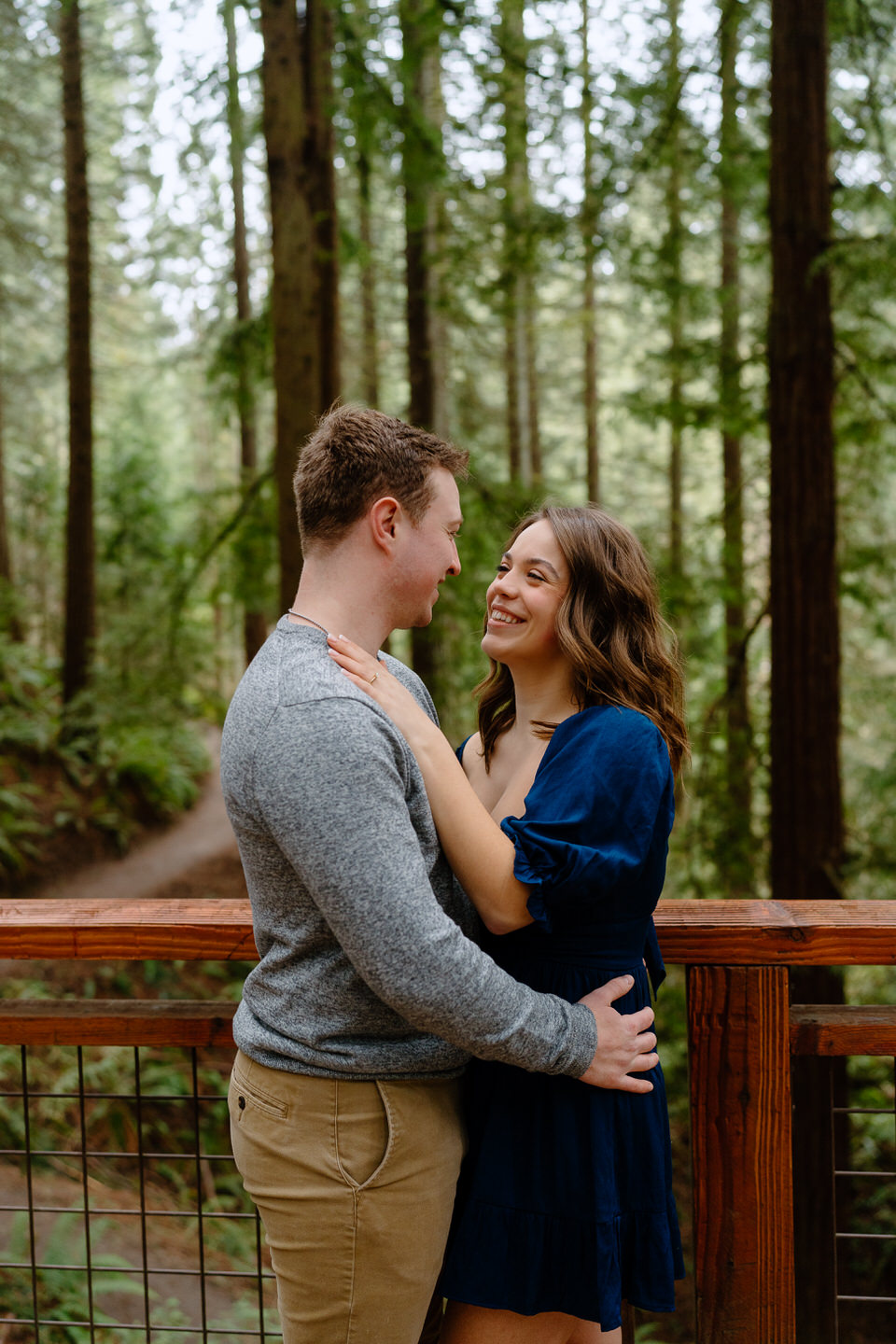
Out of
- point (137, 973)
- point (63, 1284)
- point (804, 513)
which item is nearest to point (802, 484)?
point (804, 513)

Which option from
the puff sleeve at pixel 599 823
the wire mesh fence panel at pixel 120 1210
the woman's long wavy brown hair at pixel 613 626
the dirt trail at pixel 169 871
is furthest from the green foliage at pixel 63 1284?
the dirt trail at pixel 169 871

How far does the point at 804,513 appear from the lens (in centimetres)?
595

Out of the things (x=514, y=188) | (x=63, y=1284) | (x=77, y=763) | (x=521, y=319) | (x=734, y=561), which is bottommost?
(x=63, y=1284)

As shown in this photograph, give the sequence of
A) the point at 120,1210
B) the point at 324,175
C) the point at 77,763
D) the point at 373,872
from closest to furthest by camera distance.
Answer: the point at 373,872
the point at 120,1210
the point at 324,175
the point at 77,763

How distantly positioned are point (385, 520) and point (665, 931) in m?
0.97

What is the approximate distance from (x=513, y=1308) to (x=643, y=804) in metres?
0.89

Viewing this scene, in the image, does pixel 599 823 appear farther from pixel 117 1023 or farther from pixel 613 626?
→ pixel 117 1023

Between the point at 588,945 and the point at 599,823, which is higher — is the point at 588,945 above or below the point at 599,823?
below

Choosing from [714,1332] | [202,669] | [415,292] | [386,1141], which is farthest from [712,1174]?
[202,669]

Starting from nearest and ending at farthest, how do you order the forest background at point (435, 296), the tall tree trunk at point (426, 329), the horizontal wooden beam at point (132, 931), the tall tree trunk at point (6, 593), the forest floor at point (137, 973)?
the horizontal wooden beam at point (132, 931), the forest floor at point (137, 973), the forest background at point (435, 296), the tall tree trunk at point (426, 329), the tall tree trunk at point (6, 593)

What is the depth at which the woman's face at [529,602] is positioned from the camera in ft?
6.81

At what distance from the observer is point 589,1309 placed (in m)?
1.80

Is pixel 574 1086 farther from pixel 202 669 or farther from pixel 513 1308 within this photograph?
pixel 202 669

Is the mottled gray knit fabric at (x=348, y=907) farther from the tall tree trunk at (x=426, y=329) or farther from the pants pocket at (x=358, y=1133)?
the tall tree trunk at (x=426, y=329)
